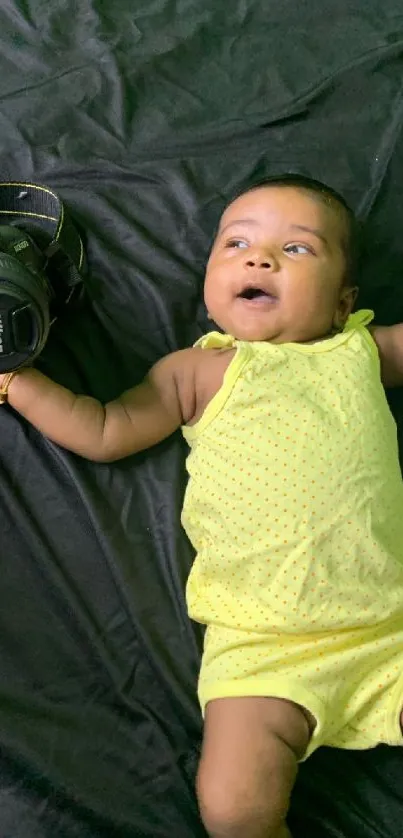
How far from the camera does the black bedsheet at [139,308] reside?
0.91m

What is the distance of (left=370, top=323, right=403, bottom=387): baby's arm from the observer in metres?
1.10


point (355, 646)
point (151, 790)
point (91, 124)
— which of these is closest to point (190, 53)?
point (91, 124)

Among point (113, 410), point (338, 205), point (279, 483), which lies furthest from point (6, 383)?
point (338, 205)

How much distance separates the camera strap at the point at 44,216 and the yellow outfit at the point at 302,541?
1.03 ft

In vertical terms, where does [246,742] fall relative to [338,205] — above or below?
below

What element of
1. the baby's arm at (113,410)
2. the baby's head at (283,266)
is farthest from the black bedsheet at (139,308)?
the baby's head at (283,266)

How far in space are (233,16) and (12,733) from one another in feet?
4.05

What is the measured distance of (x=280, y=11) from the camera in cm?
149

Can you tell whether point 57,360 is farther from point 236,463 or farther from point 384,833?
point 384,833

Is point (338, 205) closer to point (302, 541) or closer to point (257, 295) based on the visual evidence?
point (257, 295)

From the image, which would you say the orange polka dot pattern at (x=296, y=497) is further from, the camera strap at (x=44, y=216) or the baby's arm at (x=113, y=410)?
the camera strap at (x=44, y=216)

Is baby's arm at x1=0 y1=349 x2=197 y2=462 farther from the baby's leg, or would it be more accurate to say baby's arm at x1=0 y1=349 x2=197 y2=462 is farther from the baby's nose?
the baby's leg

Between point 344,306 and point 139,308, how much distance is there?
0.29 m

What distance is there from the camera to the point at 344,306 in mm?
1103
